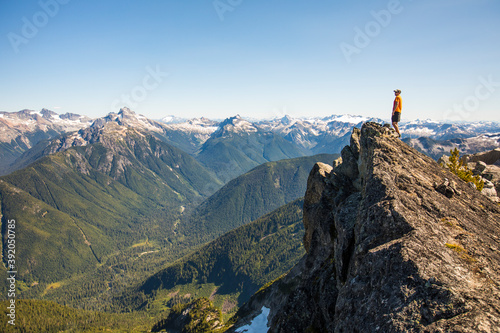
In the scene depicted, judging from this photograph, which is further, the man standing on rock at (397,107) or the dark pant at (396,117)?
the dark pant at (396,117)

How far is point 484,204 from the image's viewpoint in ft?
82.4

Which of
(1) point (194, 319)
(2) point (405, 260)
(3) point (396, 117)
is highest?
(3) point (396, 117)

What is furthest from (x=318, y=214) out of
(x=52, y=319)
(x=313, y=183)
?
(x=52, y=319)

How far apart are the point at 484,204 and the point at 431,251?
16.7 metres

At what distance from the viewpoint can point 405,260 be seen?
1394 centimetres

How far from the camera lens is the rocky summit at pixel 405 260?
12.3m

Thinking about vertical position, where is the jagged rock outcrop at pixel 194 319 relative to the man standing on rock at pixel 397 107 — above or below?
below

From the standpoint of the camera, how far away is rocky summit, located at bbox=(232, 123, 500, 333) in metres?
12.3

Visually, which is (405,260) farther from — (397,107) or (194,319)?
(194,319)

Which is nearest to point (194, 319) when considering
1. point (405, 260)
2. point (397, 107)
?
point (397, 107)

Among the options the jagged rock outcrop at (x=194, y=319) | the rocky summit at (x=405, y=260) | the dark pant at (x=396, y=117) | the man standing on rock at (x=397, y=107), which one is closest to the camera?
the rocky summit at (x=405, y=260)

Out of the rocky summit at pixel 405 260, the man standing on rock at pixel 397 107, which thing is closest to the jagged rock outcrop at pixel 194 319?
the rocky summit at pixel 405 260

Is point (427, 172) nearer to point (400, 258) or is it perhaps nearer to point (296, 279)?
point (400, 258)

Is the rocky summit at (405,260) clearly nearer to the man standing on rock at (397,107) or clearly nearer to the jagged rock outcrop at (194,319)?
the man standing on rock at (397,107)
